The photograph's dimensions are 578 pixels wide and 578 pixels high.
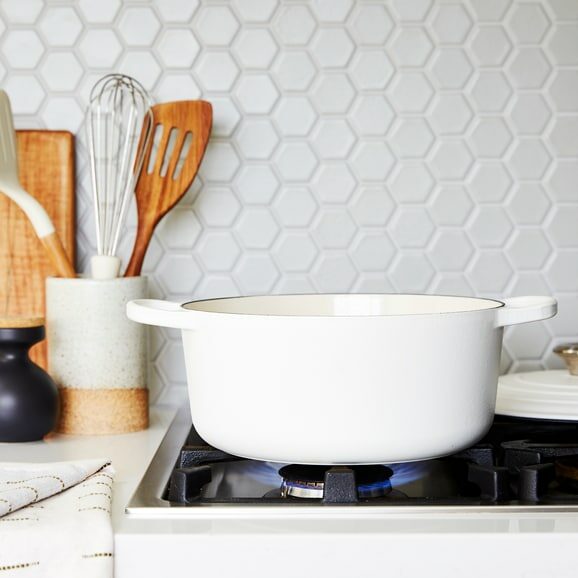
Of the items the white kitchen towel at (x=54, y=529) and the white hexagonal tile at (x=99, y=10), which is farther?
the white hexagonal tile at (x=99, y=10)

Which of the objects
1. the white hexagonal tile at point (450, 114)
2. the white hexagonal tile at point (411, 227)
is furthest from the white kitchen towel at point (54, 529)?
the white hexagonal tile at point (450, 114)

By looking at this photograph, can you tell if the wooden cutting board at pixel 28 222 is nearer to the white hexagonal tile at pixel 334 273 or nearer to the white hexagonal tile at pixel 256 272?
the white hexagonal tile at pixel 256 272

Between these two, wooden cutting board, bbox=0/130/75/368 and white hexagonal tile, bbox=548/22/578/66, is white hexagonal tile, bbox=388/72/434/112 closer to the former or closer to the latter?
white hexagonal tile, bbox=548/22/578/66

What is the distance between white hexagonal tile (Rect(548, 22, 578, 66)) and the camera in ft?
3.68

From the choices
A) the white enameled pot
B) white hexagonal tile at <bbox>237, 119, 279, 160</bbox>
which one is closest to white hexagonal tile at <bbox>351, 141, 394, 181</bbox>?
white hexagonal tile at <bbox>237, 119, 279, 160</bbox>

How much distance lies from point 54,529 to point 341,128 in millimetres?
689

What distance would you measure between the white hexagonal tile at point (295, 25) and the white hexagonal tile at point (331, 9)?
0.01 meters

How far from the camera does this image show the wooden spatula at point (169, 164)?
1032 mm

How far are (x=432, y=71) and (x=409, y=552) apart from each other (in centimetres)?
72

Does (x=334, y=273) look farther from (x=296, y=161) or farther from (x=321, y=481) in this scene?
(x=321, y=481)

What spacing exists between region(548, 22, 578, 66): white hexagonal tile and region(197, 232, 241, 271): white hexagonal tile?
0.50 metres

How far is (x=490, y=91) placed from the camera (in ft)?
3.68

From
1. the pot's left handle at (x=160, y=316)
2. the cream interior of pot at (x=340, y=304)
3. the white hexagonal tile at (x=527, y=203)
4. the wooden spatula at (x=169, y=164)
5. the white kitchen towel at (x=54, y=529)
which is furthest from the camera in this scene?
the white hexagonal tile at (x=527, y=203)

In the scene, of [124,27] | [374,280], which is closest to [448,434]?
Answer: [374,280]
